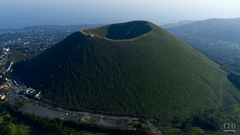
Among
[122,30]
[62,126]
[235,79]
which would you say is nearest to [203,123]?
[235,79]

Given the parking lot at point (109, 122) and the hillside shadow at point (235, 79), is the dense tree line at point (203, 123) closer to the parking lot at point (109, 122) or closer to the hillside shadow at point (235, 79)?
the parking lot at point (109, 122)

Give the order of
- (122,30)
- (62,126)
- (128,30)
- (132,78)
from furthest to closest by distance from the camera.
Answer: (122,30) → (128,30) → (132,78) → (62,126)

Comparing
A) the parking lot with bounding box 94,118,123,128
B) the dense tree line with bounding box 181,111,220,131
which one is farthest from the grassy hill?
the parking lot with bounding box 94,118,123,128

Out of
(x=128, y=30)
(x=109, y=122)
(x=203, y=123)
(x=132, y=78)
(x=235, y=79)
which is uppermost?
(x=128, y=30)

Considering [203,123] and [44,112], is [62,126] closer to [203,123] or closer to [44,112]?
[44,112]

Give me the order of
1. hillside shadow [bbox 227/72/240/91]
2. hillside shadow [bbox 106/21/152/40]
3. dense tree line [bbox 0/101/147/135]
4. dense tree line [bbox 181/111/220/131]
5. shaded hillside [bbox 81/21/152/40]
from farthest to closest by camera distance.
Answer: shaded hillside [bbox 81/21/152/40]
hillside shadow [bbox 106/21/152/40]
hillside shadow [bbox 227/72/240/91]
dense tree line [bbox 181/111/220/131]
dense tree line [bbox 0/101/147/135]

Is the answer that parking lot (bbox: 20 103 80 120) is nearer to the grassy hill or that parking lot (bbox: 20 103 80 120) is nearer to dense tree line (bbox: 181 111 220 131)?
the grassy hill

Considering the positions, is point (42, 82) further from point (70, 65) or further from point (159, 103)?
point (159, 103)
